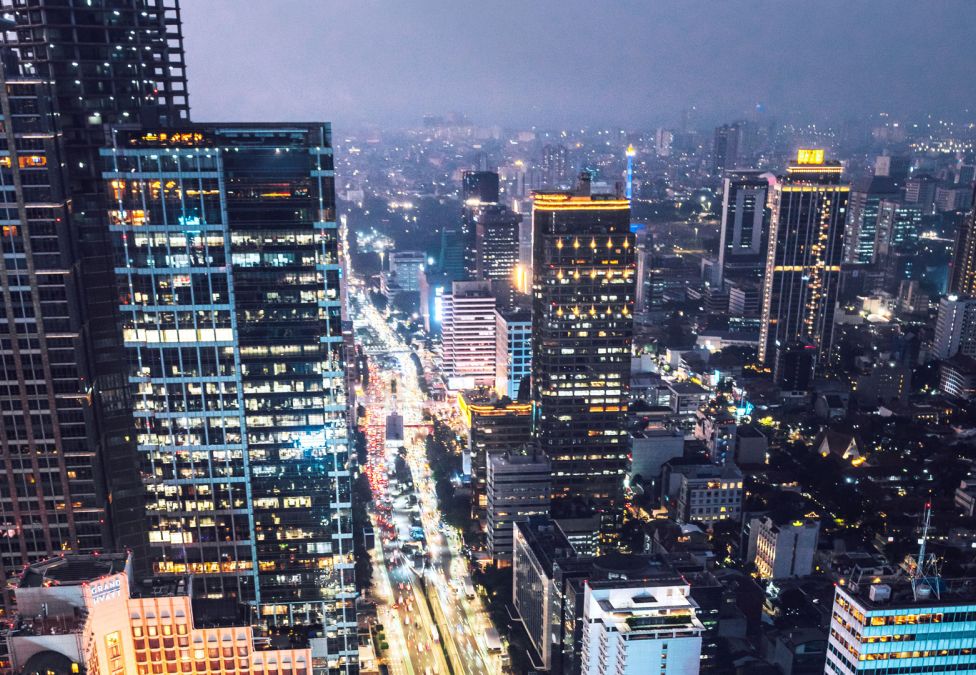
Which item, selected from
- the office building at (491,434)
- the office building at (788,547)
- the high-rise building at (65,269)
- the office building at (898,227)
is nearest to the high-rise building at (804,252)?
the office building at (788,547)

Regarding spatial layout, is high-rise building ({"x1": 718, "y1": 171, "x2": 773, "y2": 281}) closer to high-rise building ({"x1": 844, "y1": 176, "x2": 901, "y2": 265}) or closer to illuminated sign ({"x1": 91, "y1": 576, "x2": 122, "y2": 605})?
high-rise building ({"x1": 844, "y1": 176, "x2": 901, "y2": 265})

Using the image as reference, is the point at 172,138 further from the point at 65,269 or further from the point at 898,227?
Answer: the point at 898,227

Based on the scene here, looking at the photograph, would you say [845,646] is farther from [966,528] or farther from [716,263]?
[716,263]

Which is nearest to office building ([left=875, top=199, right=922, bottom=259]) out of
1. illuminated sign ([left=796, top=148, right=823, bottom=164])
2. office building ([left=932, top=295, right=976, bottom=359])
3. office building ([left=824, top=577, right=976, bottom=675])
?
office building ([left=932, top=295, right=976, bottom=359])

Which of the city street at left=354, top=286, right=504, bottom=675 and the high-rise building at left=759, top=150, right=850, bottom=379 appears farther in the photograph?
the high-rise building at left=759, top=150, right=850, bottom=379

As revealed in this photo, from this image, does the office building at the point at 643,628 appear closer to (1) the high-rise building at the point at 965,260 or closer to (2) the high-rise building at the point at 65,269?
(2) the high-rise building at the point at 65,269

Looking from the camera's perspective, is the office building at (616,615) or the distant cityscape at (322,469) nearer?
the distant cityscape at (322,469)

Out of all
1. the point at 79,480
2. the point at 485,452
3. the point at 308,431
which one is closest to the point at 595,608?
the point at 308,431
